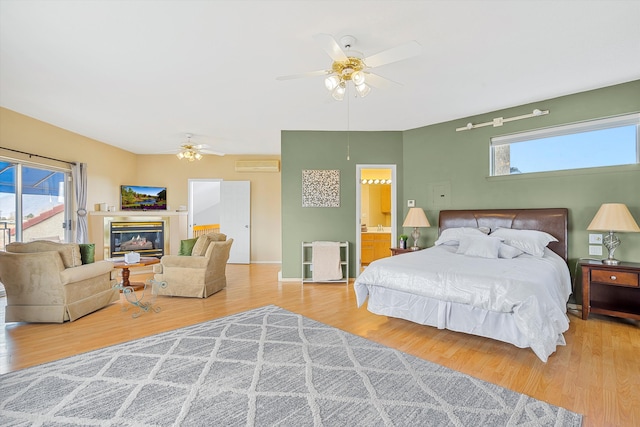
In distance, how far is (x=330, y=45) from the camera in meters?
2.17

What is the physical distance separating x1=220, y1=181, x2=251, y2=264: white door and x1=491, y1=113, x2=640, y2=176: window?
5.49 m

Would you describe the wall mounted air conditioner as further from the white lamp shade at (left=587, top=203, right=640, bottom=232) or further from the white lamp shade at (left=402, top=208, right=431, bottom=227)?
the white lamp shade at (left=587, top=203, right=640, bottom=232)

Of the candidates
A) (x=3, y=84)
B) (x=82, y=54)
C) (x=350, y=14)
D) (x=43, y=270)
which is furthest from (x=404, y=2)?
(x=3, y=84)

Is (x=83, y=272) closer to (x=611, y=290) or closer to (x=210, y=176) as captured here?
(x=210, y=176)

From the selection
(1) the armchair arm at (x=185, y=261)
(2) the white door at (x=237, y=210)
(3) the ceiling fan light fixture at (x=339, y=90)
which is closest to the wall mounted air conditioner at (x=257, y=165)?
(2) the white door at (x=237, y=210)

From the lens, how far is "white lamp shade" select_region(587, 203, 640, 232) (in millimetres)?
3070

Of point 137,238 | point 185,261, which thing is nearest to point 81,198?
point 137,238

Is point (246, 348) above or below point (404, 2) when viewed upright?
below

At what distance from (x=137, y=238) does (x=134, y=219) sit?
0.42 m

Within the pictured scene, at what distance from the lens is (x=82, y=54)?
277cm

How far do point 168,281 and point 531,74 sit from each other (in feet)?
17.4

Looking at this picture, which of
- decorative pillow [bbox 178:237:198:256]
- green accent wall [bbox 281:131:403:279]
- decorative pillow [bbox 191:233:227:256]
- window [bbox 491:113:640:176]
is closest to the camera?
window [bbox 491:113:640:176]

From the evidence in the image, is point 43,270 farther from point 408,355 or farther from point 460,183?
point 460,183

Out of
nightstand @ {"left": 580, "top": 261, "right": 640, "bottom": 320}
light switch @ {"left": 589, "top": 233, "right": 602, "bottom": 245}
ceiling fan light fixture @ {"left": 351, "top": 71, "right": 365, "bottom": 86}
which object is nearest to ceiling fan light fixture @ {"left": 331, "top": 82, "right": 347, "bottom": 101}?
ceiling fan light fixture @ {"left": 351, "top": 71, "right": 365, "bottom": 86}
